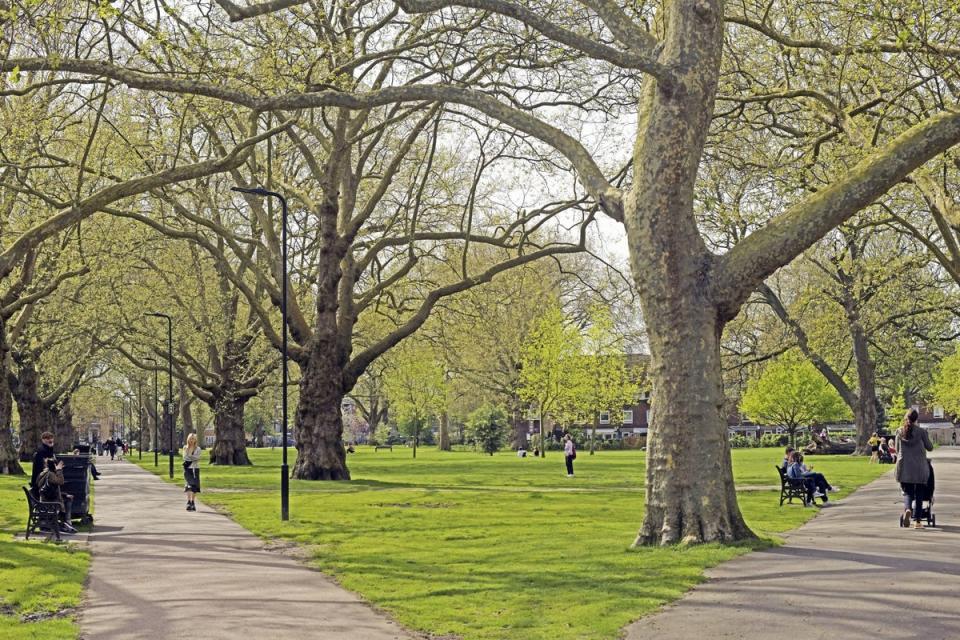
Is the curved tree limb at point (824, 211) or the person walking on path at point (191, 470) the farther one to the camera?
the person walking on path at point (191, 470)

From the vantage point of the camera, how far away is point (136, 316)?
48219mm

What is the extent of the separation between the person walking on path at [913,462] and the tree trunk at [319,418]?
2076 cm

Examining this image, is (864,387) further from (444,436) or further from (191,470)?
(444,436)

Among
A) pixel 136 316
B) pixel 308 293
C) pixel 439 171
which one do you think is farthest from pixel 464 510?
pixel 136 316

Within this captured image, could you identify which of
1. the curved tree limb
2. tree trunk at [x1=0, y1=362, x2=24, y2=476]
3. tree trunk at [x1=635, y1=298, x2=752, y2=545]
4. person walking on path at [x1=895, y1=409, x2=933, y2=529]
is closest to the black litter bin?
tree trunk at [x1=635, y1=298, x2=752, y2=545]

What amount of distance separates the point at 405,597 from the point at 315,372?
955 inches

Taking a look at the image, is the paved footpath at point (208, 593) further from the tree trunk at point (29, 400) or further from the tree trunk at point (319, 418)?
the tree trunk at point (29, 400)

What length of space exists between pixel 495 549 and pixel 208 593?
5.33 meters

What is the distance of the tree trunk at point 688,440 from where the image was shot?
15.0m

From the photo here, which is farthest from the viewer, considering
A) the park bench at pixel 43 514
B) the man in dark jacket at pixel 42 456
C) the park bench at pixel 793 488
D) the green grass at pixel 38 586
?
the park bench at pixel 793 488

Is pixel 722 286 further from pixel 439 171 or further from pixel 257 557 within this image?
pixel 439 171

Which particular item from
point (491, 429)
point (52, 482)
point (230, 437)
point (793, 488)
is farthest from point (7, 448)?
point (491, 429)

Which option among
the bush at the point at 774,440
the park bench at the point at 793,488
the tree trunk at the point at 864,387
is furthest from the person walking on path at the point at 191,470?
the bush at the point at 774,440

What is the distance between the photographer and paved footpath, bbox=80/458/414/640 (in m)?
10.3
